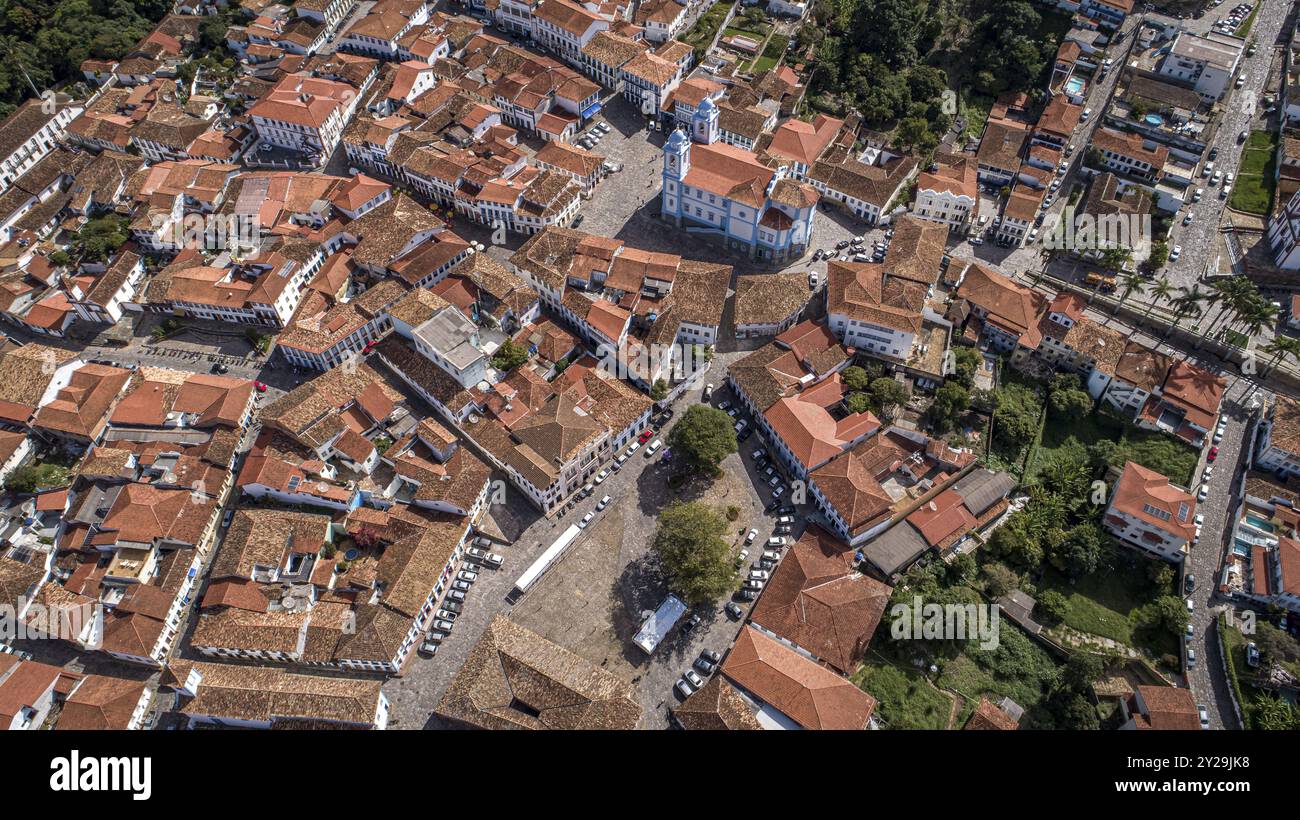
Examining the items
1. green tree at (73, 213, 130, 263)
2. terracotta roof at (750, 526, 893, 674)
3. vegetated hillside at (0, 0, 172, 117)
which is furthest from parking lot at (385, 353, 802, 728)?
vegetated hillside at (0, 0, 172, 117)

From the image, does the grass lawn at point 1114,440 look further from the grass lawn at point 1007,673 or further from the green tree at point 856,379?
the green tree at point 856,379

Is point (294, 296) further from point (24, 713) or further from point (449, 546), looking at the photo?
point (24, 713)

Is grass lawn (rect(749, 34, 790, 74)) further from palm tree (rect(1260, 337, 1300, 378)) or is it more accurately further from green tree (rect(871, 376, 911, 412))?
palm tree (rect(1260, 337, 1300, 378))

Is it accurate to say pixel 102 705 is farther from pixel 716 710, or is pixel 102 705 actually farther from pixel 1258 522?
pixel 1258 522

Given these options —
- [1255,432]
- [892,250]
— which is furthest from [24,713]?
[1255,432]

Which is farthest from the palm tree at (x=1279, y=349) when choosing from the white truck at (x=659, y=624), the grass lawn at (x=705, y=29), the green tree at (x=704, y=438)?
the grass lawn at (x=705, y=29)

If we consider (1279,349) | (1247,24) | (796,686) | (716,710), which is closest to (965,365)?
(1279,349)
